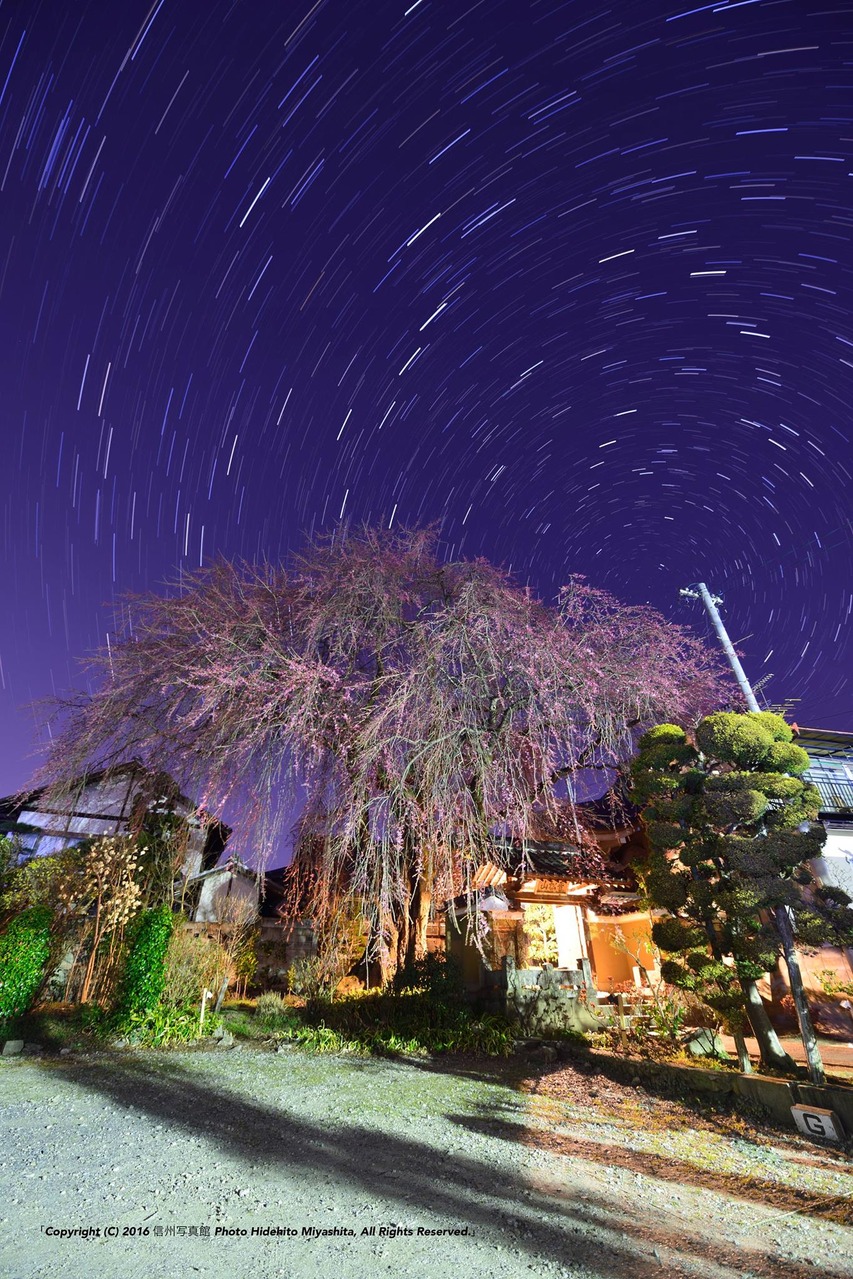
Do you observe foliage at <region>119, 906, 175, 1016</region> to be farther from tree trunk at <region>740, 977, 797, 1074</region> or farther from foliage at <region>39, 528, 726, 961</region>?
tree trunk at <region>740, 977, 797, 1074</region>

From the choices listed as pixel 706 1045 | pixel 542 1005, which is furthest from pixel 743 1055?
pixel 542 1005

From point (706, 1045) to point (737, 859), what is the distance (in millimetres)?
4018

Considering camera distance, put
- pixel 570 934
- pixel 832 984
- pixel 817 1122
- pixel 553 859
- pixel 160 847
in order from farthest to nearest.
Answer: pixel 570 934 < pixel 553 859 < pixel 160 847 < pixel 832 984 < pixel 817 1122

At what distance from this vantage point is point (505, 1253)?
3.09 metres

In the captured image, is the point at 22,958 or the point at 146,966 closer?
the point at 22,958

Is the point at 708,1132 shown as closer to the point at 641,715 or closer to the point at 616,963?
the point at 641,715

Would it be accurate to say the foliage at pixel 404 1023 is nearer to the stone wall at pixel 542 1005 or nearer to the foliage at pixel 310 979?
the stone wall at pixel 542 1005

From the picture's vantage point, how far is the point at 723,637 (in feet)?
46.4

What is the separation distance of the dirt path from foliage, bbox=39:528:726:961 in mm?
3166

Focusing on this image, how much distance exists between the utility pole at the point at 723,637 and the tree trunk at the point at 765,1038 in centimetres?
665

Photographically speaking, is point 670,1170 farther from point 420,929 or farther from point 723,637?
point 723,637

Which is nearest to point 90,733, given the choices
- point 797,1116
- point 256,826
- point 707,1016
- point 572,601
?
point 256,826

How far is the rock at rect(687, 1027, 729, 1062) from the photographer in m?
8.48

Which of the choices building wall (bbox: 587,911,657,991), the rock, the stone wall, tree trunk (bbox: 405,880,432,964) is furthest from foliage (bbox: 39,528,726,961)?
building wall (bbox: 587,911,657,991)
